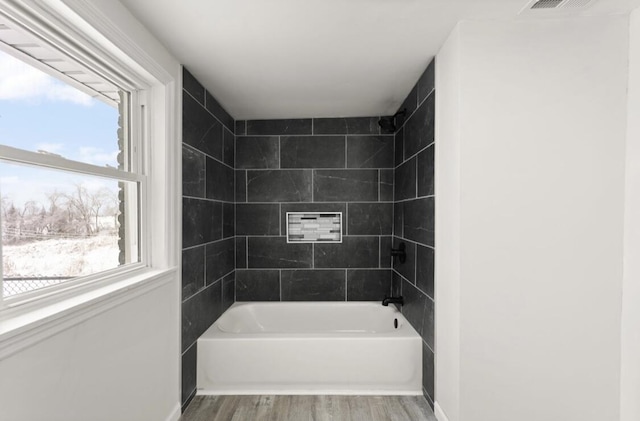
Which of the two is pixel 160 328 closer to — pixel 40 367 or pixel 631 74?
pixel 40 367

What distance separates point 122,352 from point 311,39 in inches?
72.8

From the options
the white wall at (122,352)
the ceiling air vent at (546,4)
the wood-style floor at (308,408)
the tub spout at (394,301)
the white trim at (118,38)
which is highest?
the ceiling air vent at (546,4)

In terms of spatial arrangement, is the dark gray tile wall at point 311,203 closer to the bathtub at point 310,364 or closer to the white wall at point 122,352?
the bathtub at point 310,364

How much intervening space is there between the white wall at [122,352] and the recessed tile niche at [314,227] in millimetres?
1420

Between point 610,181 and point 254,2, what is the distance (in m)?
1.92

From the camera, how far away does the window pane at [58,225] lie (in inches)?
46.0

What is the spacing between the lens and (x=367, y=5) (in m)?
1.57

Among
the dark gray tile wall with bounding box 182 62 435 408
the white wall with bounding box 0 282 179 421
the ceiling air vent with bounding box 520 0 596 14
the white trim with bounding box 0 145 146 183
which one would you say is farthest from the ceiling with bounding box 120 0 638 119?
the white wall with bounding box 0 282 179 421

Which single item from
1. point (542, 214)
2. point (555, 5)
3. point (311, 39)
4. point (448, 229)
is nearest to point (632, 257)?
point (542, 214)

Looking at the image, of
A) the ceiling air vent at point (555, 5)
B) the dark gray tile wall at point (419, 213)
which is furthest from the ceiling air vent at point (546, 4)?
the dark gray tile wall at point (419, 213)

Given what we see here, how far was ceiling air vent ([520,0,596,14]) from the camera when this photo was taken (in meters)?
1.55

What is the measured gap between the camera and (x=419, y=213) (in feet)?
7.93

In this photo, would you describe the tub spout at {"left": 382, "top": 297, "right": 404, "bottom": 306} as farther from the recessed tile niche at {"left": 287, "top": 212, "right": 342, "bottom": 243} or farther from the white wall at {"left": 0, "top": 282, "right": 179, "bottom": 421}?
the white wall at {"left": 0, "top": 282, "right": 179, "bottom": 421}

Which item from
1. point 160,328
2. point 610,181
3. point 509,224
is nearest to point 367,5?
point 509,224
